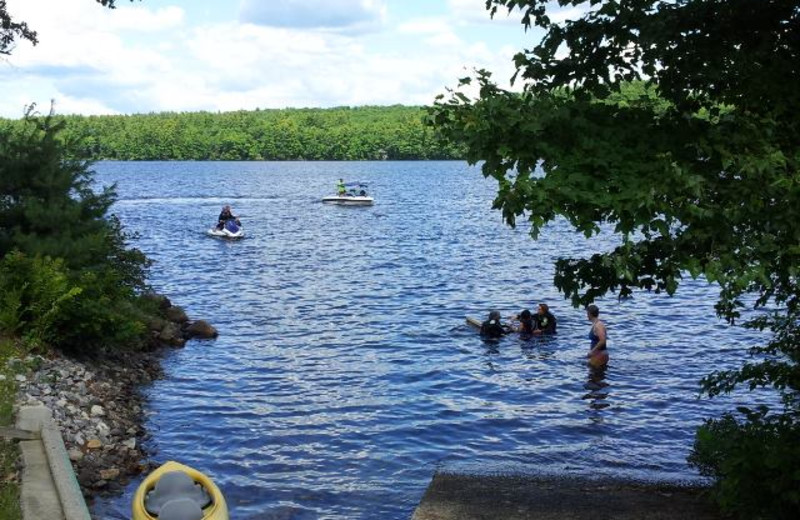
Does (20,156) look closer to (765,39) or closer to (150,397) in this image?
(150,397)

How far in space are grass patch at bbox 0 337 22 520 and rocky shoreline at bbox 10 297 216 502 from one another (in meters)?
0.93

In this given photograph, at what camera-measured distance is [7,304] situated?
52.9 ft

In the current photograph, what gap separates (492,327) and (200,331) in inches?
350

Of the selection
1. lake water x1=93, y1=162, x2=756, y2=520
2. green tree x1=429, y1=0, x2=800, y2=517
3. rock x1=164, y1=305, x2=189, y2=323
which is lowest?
lake water x1=93, y1=162, x2=756, y2=520

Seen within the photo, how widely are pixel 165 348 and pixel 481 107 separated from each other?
17475 mm

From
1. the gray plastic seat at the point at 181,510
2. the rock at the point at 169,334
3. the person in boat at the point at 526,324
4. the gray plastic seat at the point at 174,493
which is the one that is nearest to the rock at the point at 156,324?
the rock at the point at 169,334

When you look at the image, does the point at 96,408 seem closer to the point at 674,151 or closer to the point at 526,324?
the point at 674,151

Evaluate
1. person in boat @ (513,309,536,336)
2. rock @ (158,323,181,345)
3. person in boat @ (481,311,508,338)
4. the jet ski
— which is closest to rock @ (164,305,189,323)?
rock @ (158,323,181,345)

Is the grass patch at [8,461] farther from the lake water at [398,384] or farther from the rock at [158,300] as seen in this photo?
the rock at [158,300]

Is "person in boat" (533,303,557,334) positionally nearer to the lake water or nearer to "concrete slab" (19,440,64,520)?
the lake water

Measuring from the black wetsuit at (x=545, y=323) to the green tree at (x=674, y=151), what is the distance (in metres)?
15.1

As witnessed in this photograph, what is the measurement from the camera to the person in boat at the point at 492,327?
991 inches

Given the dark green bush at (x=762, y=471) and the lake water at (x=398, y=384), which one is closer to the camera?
the dark green bush at (x=762, y=471)

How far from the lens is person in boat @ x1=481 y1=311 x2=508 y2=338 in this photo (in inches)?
991
